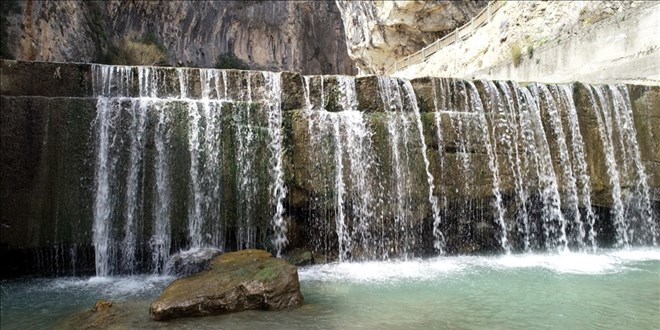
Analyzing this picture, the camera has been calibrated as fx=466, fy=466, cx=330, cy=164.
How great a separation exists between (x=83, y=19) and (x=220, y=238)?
14273 millimetres

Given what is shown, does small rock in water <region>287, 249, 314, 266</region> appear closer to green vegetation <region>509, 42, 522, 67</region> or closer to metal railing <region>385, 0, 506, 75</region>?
green vegetation <region>509, 42, 522, 67</region>

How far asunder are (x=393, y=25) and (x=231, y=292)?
22.7 m

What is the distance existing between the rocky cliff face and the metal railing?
1469cm

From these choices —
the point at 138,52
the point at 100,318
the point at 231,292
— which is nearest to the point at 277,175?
the point at 231,292

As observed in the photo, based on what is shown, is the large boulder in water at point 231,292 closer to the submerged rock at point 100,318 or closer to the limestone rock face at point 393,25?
the submerged rock at point 100,318

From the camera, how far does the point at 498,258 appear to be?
8383mm

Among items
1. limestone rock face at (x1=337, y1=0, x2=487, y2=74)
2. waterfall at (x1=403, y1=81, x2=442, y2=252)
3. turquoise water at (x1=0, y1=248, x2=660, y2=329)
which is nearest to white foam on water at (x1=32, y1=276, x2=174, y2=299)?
turquoise water at (x1=0, y1=248, x2=660, y2=329)

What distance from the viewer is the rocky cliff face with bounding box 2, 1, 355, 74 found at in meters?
13.6

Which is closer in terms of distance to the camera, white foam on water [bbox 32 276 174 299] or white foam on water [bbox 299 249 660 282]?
white foam on water [bbox 32 276 174 299]

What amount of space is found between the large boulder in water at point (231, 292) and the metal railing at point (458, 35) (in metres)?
15.7

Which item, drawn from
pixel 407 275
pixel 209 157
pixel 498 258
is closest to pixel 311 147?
pixel 209 157

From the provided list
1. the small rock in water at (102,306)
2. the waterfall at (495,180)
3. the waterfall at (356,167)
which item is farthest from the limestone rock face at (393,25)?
the small rock in water at (102,306)

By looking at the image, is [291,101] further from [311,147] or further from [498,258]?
[498,258]

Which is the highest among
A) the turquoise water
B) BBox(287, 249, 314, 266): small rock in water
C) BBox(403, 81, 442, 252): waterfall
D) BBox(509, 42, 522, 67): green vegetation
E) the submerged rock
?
BBox(509, 42, 522, 67): green vegetation
